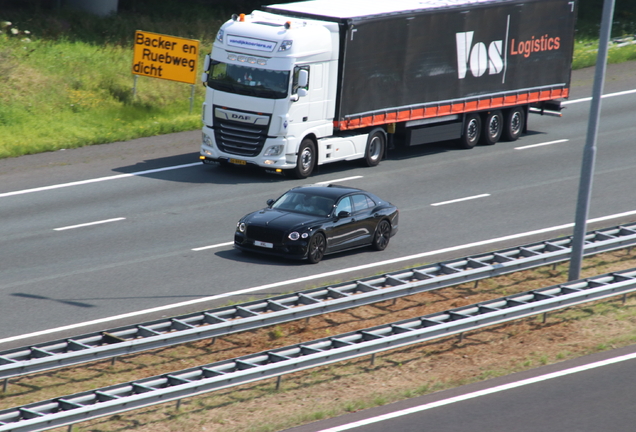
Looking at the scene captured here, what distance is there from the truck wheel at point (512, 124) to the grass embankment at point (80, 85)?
877 cm

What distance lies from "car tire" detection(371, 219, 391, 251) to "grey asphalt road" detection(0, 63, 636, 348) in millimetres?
191

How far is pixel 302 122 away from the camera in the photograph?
937 inches

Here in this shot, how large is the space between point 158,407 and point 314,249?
704cm

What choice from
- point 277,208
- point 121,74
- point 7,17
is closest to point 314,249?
point 277,208

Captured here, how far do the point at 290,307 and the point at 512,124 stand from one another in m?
16.4

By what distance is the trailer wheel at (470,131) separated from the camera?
27547 millimetres

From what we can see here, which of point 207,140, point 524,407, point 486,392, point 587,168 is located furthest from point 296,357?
point 207,140

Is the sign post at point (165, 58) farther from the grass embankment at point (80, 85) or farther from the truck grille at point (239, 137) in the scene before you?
the truck grille at point (239, 137)

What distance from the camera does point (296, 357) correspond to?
1205 cm

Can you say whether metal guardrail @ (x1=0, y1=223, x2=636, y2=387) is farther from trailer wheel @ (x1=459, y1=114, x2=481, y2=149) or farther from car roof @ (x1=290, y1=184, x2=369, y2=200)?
trailer wheel @ (x1=459, y1=114, x2=481, y2=149)

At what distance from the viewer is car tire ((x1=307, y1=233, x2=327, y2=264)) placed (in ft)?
58.3

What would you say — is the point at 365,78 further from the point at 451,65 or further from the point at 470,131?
the point at 470,131

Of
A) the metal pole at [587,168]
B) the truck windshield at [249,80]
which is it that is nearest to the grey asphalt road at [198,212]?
the truck windshield at [249,80]

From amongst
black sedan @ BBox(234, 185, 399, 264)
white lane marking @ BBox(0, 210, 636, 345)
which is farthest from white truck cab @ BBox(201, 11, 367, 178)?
white lane marking @ BBox(0, 210, 636, 345)
